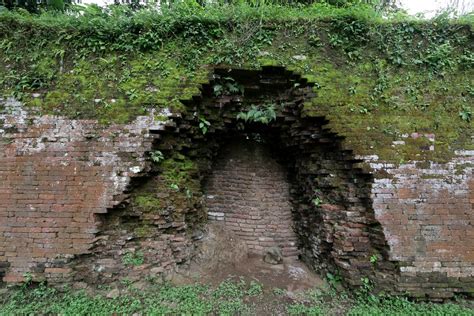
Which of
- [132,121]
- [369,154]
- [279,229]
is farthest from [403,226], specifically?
[132,121]

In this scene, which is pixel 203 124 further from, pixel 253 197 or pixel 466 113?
pixel 466 113

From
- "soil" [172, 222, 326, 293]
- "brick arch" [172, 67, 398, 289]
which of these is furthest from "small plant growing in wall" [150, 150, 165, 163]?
"soil" [172, 222, 326, 293]

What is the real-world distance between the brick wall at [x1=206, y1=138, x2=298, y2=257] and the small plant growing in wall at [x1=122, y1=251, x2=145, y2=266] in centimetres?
165

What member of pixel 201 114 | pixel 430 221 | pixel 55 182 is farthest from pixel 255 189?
pixel 55 182

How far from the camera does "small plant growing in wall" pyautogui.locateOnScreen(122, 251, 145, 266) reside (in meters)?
4.39

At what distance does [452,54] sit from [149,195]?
580 centimetres

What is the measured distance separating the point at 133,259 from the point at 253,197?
2.55 meters

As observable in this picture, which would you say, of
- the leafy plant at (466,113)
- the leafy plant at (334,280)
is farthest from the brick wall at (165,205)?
the leafy plant at (466,113)

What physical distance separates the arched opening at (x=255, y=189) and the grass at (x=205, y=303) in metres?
0.32

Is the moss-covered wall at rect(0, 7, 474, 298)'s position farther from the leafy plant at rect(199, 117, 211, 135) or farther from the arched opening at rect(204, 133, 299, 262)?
the arched opening at rect(204, 133, 299, 262)

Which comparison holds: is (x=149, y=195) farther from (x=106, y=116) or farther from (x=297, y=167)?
(x=297, y=167)

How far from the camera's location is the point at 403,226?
4.18 metres

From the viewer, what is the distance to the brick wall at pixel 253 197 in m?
5.63

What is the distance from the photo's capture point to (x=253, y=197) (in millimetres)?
5754
